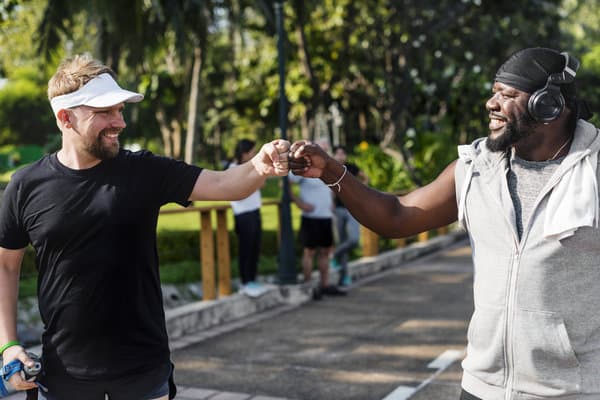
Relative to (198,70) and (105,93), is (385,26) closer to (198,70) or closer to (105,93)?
(198,70)

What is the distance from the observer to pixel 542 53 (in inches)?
101

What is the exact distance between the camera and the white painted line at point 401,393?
5.78 metres

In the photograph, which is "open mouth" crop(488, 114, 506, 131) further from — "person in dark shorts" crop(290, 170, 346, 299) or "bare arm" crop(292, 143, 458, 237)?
"person in dark shorts" crop(290, 170, 346, 299)

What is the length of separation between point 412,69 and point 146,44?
6.85 meters

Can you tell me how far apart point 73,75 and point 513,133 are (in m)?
1.49

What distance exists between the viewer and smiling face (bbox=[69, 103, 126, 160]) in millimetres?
2807

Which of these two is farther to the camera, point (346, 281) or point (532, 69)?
point (346, 281)

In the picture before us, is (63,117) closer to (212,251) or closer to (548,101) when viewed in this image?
(548,101)

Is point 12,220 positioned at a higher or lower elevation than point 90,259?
higher

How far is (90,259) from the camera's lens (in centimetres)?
279

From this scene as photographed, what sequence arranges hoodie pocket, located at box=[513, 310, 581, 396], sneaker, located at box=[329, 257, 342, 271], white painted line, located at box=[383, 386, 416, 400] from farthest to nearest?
sneaker, located at box=[329, 257, 342, 271] < white painted line, located at box=[383, 386, 416, 400] < hoodie pocket, located at box=[513, 310, 581, 396]

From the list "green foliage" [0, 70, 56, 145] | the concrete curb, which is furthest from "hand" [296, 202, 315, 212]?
"green foliage" [0, 70, 56, 145]

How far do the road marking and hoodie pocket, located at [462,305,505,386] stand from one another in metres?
3.31

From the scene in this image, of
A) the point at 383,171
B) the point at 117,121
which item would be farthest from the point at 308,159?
the point at 383,171
